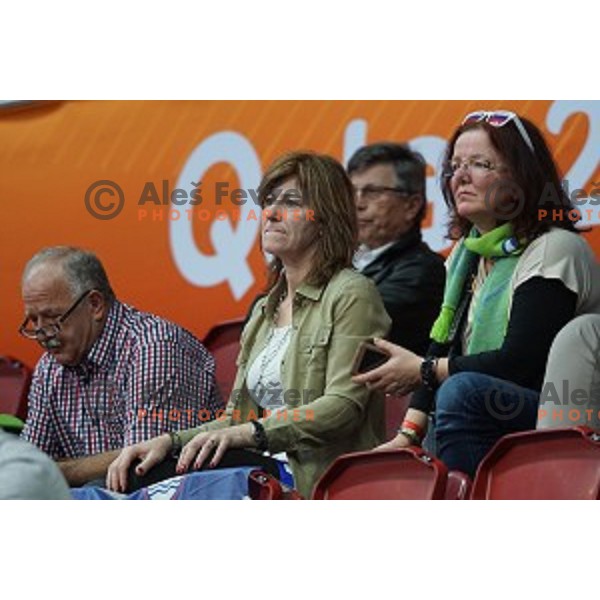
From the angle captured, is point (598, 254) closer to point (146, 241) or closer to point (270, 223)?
point (270, 223)

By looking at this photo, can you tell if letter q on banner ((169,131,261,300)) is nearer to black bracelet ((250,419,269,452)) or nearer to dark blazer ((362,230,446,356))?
Result: dark blazer ((362,230,446,356))

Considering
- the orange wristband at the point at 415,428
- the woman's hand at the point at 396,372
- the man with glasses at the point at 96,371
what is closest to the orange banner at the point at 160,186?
the man with glasses at the point at 96,371

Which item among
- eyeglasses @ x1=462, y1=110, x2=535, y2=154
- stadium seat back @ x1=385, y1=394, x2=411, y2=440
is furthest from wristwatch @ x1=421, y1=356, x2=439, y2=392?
eyeglasses @ x1=462, y1=110, x2=535, y2=154

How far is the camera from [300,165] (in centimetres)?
556

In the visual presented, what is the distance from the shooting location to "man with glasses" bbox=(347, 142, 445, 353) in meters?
5.52

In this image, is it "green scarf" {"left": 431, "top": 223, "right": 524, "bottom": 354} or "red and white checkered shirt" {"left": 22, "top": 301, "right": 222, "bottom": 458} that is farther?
"red and white checkered shirt" {"left": 22, "top": 301, "right": 222, "bottom": 458}

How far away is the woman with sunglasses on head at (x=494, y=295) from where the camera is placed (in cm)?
507

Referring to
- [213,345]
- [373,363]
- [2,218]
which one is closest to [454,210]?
[373,363]

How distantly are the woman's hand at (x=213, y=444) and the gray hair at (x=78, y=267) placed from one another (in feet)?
2.05

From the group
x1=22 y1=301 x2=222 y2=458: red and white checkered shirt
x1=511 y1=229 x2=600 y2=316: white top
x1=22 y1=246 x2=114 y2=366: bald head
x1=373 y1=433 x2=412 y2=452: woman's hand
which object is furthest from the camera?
x1=22 y1=246 x2=114 y2=366: bald head

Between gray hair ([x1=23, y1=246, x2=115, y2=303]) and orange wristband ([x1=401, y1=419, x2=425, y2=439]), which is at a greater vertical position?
gray hair ([x1=23, y1=246, x2=115, y2=303])

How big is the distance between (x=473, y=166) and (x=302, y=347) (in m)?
0.67

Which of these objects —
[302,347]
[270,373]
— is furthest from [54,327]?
[302,347]

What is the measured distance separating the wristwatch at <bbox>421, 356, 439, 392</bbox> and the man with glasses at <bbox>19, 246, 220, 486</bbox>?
0.65 m
